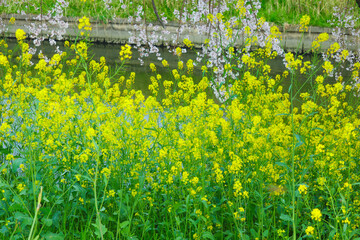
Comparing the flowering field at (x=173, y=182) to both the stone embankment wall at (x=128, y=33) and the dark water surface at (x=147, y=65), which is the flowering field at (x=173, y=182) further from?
the stone embankment wall at (x=128, y=33)

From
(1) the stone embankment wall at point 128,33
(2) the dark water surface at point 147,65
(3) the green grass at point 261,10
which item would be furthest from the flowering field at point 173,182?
(3) the green grass at point 261,10

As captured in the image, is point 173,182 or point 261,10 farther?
point 261,10

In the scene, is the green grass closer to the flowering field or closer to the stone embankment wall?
the stone embankment wall

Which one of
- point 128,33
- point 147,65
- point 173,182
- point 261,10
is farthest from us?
point 261,10

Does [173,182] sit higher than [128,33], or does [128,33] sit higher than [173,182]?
[128,33]

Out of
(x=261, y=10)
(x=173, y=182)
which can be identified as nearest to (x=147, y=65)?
(x=261, y=10)

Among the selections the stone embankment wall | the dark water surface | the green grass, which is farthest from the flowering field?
the green grass

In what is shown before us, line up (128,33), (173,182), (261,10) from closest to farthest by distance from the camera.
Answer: (173,182) < (128,33) < (261,10)

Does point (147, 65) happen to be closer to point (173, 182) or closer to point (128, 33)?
point (128, 33)

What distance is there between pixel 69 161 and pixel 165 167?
21.3 inches

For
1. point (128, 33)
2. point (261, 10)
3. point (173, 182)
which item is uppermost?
point (261, 10)

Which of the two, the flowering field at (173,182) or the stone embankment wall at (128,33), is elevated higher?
the stone embankment wall at (128,33)

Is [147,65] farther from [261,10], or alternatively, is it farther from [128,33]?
[261,10]

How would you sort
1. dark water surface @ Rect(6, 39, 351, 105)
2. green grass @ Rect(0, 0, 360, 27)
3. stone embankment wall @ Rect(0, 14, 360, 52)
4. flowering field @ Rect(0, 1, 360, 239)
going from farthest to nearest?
green grass @ Rect(0, 0, 360, 27) → stone embankment wall @ Rect(0, 14, 360, 52) → dark water surface @ Rect(6, 39, 351, 105) → flowering field @ Rect(0, 1, 360, 239)
